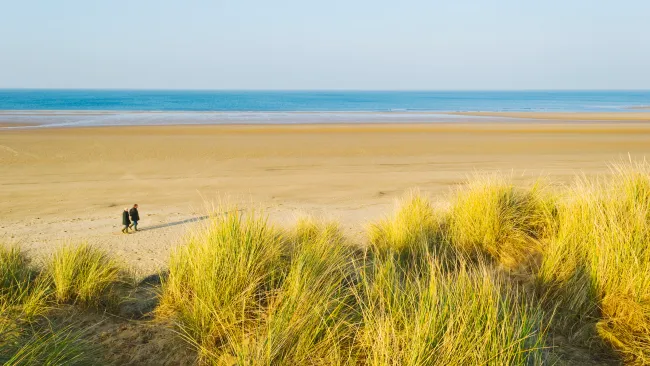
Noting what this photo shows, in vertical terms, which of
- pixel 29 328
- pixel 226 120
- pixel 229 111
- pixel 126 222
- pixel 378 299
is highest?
pixel 378 299

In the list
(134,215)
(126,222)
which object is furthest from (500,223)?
(126,222)

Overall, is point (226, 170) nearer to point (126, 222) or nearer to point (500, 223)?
point (126, 222)

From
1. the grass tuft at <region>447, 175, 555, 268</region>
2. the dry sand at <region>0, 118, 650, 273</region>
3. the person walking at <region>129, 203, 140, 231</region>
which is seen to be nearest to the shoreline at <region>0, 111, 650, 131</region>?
the dry sand at <region>0, 118, 650, 273</region>

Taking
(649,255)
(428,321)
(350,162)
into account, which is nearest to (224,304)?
(428,321)

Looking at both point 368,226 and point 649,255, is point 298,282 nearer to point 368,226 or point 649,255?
point 649,255

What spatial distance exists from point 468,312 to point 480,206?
3804 millimetres

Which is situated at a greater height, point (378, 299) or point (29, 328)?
point (378, 299)

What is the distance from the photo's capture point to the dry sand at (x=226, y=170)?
11.3 meters

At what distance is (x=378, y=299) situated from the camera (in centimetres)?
427

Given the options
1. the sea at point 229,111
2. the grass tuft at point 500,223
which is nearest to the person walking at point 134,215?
the grass tuft at point 500,223

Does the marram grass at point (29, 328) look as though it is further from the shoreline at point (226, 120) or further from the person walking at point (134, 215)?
the shoreline at point (226, 120)

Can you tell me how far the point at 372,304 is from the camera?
3.98m

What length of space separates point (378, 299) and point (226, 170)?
15600 millimetres

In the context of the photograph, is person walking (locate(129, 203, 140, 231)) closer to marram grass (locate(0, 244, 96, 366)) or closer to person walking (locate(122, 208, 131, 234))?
person walking (locate(122, 208, 131, 234))
